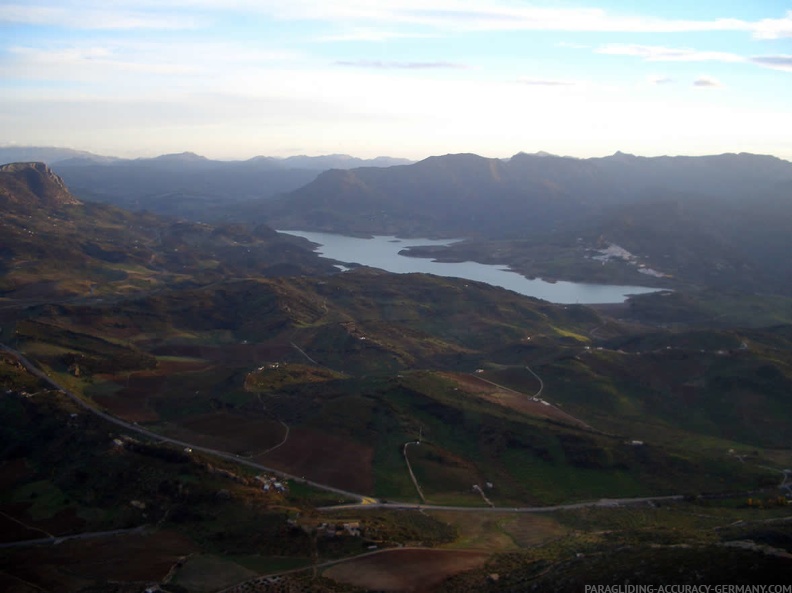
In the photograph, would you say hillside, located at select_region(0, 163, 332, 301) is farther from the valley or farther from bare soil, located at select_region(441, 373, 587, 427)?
bare soil, located at select_region(441, 373, 587, 427)

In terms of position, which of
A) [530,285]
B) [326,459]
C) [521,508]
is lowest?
[521,508]

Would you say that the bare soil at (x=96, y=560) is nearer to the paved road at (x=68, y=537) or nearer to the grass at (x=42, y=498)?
the paved road at (x=68, y=537)

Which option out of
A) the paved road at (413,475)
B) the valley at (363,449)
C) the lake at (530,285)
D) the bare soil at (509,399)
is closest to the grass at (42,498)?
the valley at (363,449)

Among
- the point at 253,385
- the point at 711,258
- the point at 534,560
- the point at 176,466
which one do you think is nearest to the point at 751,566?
the point at 534,560

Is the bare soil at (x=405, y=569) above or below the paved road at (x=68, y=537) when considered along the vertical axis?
above

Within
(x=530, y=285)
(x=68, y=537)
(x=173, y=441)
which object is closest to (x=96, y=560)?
(x=68, y=537)

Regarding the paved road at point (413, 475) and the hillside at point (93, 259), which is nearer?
the paved road at point (413, 475)

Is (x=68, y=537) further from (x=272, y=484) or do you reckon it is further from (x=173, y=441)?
(x=173, y=441)

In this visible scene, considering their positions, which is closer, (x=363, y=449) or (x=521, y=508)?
(x=521, y=508)
